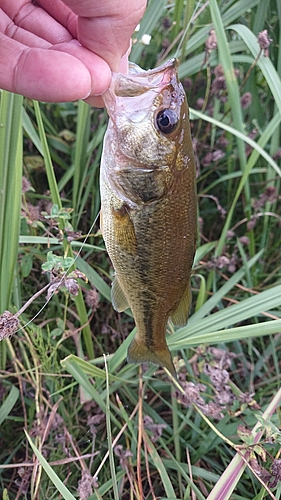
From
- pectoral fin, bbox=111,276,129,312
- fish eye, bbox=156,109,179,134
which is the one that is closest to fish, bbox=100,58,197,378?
fish eye, bbox=156,109,179,134

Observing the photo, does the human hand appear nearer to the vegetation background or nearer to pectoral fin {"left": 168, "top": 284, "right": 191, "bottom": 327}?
the vegetation background

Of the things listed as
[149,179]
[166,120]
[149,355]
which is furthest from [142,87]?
[149,355]

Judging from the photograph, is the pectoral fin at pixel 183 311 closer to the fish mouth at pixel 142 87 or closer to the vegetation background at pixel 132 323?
the vegetation background at pixel 132 323

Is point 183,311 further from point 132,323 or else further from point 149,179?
point 132,323

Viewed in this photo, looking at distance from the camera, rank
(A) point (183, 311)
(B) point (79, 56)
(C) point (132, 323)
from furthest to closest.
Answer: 1. (C) point (132, 323)
2. (A) point (183, 311)
3. (B) point (79, 56)

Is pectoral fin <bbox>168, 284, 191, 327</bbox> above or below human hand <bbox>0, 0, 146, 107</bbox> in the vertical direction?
below

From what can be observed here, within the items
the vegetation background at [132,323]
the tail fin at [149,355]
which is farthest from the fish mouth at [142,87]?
the tail fin at [149,355]

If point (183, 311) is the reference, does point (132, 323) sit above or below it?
below
